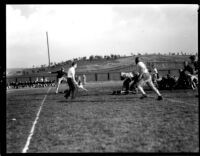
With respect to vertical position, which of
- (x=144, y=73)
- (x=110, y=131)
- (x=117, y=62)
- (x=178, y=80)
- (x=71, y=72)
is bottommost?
(x=110, y=131)

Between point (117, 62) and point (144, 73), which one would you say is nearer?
point (144, 73)

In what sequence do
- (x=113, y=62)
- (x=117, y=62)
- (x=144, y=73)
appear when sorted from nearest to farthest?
1. (x=144, y=73)
2. (x=113, y=62)
3. (x=117, y=62)

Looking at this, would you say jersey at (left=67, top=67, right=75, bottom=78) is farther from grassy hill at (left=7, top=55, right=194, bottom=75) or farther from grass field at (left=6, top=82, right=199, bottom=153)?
grassy hill at (left=7, top=55, right=194, bottom=75)

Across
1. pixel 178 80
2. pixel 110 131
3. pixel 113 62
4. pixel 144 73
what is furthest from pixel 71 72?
pixel 113 62

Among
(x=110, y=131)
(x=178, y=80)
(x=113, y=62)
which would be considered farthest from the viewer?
(x=113, y=62)

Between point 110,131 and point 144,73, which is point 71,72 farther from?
point 110,131

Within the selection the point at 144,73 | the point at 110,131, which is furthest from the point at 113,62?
the point at 110,131

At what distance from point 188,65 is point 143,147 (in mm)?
13307

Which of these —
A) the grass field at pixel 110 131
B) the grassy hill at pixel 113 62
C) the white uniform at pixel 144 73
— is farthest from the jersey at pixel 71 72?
the grassy hill at pixel 113 62

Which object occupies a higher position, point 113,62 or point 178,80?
point 113,62

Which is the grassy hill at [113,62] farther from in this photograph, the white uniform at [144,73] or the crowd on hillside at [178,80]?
the white uniform at [144,73]

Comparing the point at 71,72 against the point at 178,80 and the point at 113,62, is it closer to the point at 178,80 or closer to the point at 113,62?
the point at 178,80
